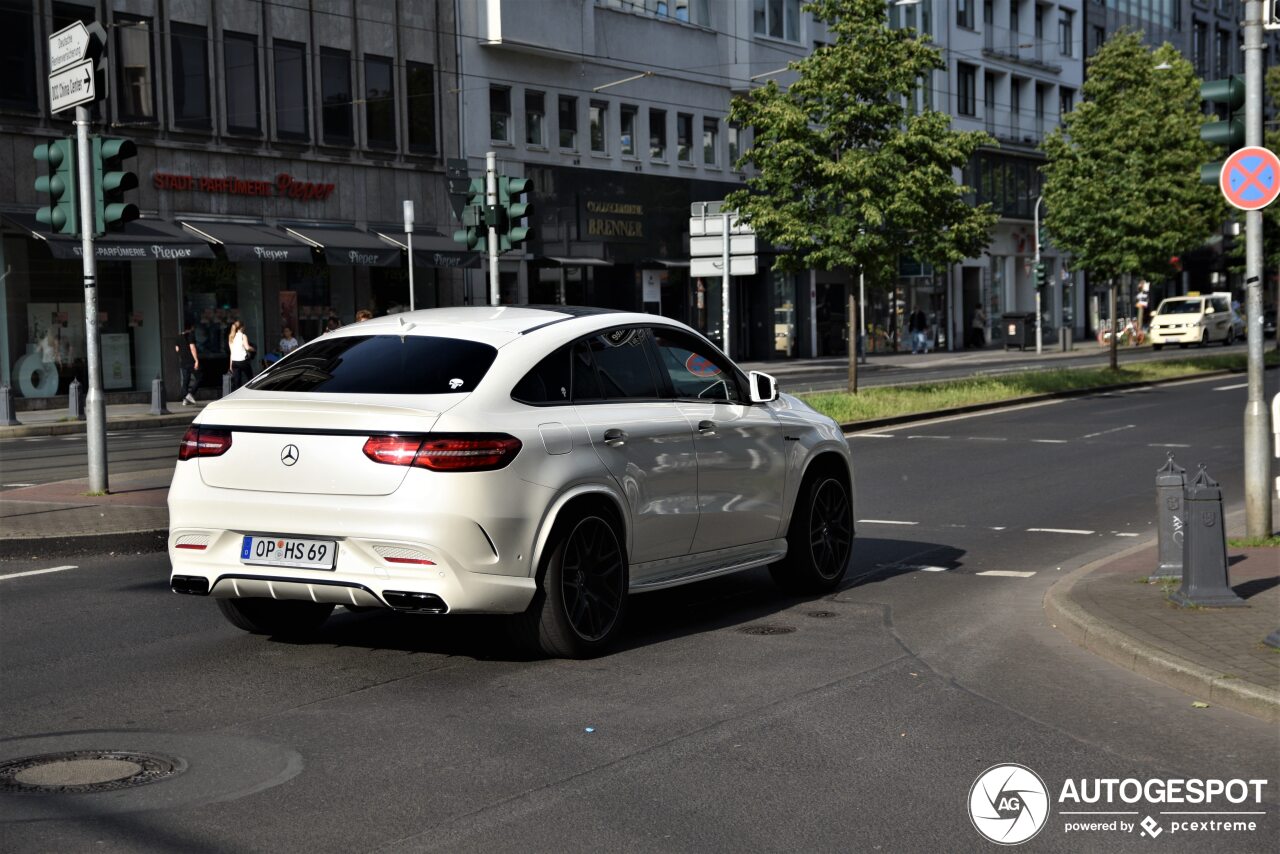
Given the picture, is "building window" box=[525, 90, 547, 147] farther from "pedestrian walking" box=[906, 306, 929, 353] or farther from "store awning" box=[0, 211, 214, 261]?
"pedestrian walking" box=[906, 306, 929, 353]

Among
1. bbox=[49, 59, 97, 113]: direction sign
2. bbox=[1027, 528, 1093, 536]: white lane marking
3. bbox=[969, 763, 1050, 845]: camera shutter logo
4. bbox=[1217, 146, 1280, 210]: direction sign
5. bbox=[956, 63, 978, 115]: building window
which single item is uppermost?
bbox=[956, 63, 978, 115]: building window

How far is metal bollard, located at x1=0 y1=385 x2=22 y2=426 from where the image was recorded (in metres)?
27.4

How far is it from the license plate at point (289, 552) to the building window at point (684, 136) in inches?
1733

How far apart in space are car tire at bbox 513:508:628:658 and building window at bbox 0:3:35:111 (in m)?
26.5

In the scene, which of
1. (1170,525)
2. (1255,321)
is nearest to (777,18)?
(1255,321)

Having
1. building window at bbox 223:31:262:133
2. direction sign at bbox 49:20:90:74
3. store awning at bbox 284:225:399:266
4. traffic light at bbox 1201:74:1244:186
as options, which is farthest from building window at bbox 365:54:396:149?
traffic light at bbox 1201:74:1244:186

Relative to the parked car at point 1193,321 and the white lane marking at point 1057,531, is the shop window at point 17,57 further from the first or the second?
the parked car at point 1193,321

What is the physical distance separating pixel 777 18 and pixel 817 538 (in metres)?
47.1

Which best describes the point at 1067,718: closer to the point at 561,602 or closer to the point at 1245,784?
the point at 1245,784

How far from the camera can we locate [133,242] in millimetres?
31500

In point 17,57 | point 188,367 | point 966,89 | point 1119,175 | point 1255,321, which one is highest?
point 966,89

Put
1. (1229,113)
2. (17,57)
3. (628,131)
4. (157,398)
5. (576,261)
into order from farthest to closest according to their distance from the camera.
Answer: (628,131) < (576,261) < (17,57) < (157,398) < (1229,113)

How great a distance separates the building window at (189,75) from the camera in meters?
34.1

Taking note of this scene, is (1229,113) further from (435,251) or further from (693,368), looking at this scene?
(435,251)
